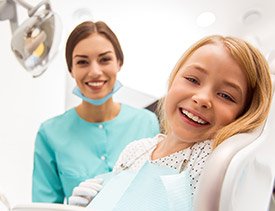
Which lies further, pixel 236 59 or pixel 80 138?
pixel 80 138

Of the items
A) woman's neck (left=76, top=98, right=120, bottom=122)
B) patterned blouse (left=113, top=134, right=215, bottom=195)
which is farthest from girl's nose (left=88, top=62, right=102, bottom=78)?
patterned blouse (left=113, top=134, right=215, bottom=195)

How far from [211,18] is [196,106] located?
96 cm

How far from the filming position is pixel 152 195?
0.66m

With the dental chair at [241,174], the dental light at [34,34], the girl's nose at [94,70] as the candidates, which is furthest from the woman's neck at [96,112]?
the dental chair at [241,174]

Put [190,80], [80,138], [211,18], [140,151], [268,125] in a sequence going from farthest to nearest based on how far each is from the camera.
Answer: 1. [211,18]
2. [80,138]
3. [140,151]
4. [190,80]
5. [268,125]

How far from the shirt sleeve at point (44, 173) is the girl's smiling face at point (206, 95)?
0.66 metres

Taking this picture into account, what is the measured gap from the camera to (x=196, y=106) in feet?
2.59

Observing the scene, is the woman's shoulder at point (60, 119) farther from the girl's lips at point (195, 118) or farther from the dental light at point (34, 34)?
the girl's lips at point (195, 118)


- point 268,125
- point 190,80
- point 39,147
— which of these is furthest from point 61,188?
point 268,125

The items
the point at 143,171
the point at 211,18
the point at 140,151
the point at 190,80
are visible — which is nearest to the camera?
the point at 143,171

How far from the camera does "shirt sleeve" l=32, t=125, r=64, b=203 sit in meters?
1.39

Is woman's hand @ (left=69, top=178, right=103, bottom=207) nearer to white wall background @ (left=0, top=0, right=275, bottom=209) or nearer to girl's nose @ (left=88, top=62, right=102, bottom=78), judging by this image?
girl's nose @ (left=88, top=62, right=102, bottom=78)

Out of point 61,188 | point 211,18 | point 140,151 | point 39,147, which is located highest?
point 211,18

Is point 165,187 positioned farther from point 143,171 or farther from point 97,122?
point 97,122
